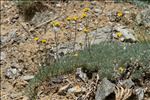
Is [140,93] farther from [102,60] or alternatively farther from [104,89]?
[102,60]

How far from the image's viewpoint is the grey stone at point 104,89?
203 inches

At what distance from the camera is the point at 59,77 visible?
5898 millimetres

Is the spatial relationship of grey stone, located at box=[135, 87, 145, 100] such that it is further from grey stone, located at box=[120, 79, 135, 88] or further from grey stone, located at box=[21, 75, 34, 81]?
grey stone, located at box=[21, 75, 34, 81]

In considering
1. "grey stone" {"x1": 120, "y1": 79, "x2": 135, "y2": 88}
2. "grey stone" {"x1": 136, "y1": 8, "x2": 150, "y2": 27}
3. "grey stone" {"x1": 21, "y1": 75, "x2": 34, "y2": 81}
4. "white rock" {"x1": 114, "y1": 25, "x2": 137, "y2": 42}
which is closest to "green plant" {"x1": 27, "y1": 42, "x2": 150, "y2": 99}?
"grey stone" {"x1": 120, "y1": 79, "x2": 135, "y2": 88}

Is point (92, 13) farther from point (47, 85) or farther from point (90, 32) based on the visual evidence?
point (47, 85)

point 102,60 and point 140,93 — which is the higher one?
point 102,60

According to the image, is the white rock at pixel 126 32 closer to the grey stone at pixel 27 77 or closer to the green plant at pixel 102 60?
the green plant at pixel 102 60

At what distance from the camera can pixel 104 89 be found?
204 inches

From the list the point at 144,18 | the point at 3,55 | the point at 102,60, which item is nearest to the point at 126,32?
the point at 144,18

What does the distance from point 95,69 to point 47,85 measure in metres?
0.69

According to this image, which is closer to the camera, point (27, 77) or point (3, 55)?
point (27, 77)

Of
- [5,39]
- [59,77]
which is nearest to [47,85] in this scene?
[59,77]

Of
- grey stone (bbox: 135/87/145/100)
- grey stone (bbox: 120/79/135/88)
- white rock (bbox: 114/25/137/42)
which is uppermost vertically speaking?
white rock (bbox: 114/25/137/42)

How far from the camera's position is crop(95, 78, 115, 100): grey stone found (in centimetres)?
516
